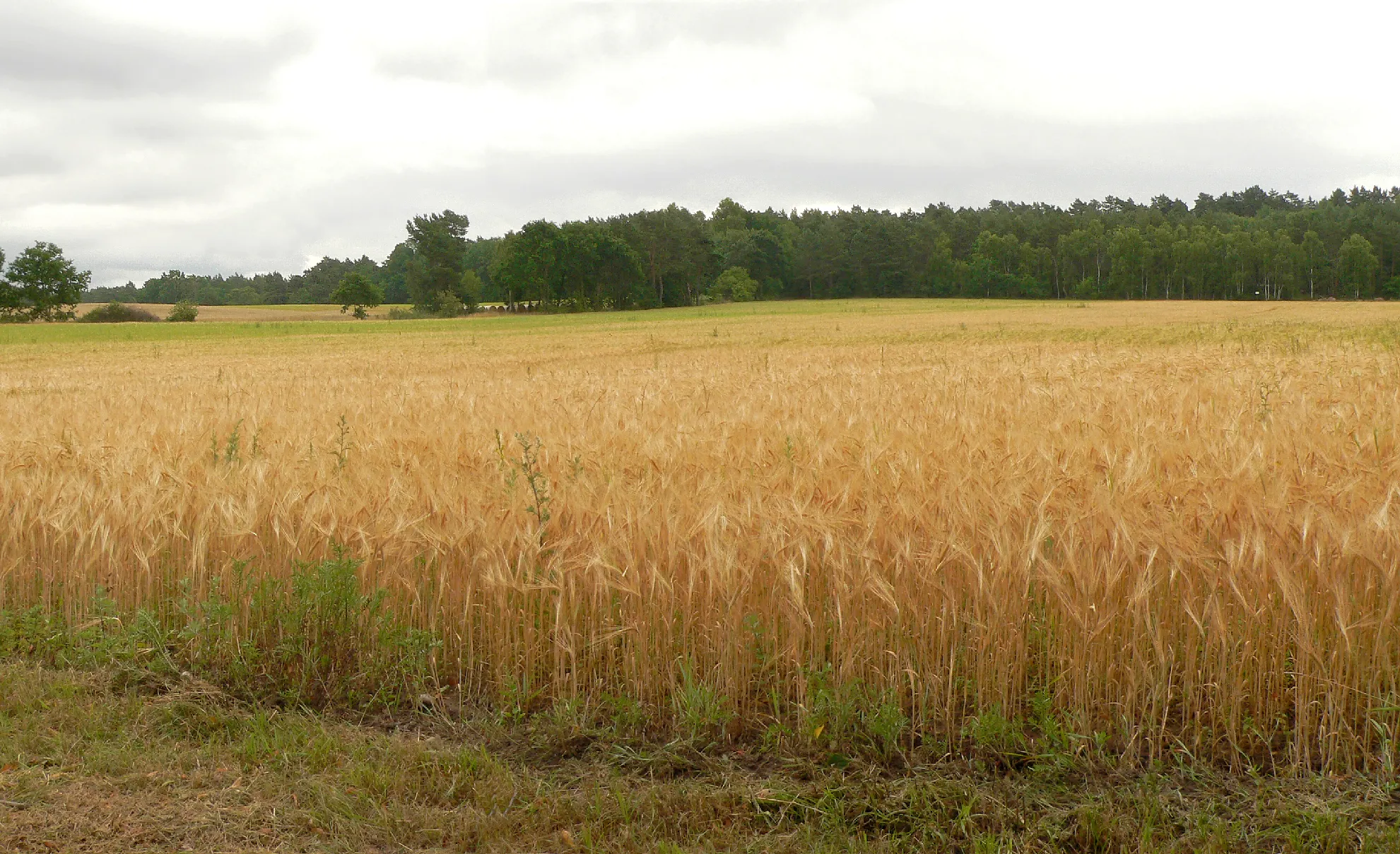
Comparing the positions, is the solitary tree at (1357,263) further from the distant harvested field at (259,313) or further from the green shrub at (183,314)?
the green shrub at (183,314)

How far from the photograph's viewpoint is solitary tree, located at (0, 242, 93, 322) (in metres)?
88.0

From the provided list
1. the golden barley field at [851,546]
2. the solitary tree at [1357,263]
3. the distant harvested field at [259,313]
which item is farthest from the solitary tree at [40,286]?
the solitary tree at [1357,263]

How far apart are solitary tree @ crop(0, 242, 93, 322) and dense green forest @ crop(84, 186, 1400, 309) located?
31.8 meters

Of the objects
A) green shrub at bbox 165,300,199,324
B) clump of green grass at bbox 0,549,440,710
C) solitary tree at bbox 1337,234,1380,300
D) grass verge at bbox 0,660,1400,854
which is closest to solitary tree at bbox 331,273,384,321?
green shrub at bbox 165,300,199,324

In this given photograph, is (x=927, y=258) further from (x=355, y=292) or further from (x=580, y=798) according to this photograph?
(x=580, y=798)

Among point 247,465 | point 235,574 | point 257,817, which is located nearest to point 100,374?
point 247,465

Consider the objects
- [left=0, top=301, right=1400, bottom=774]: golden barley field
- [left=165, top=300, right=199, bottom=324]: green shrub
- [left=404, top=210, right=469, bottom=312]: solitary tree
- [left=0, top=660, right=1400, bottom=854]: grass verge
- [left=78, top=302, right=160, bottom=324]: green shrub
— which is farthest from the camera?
→ [left=404, top=210, right=469, bottom=312]: solitary tree

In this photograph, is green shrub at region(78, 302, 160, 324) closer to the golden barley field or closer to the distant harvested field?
the distant harvested field

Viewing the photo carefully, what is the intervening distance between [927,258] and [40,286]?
101 m

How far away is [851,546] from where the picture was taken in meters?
3.45

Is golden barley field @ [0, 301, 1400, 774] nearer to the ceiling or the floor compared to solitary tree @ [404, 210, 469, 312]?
nearer to the floor

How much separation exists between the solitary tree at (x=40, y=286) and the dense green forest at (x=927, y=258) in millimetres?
31802

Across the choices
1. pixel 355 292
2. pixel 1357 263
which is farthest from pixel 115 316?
pixel 1357 263

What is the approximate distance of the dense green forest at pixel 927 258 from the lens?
97.0 meters
